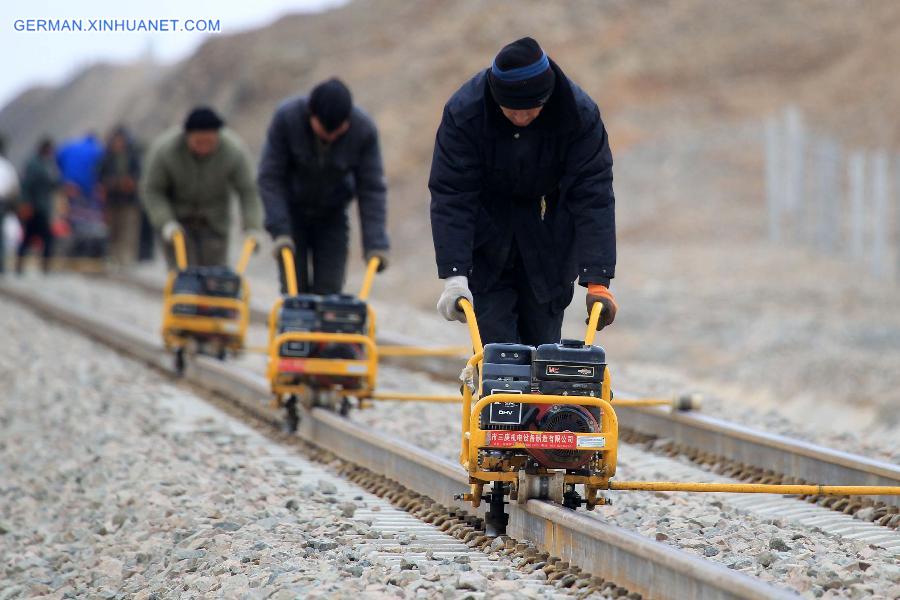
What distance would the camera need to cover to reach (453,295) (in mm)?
5828

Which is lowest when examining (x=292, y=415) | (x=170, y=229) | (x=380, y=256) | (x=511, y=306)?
(x=292, y=415)

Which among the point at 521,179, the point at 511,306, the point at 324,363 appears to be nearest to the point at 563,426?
the point at 511,306

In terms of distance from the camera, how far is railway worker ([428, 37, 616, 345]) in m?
5.83

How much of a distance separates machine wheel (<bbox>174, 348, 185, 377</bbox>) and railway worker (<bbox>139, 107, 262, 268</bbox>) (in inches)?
37.8

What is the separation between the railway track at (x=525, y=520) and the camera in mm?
4543

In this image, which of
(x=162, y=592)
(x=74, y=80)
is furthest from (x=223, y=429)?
(x=74, y=80)

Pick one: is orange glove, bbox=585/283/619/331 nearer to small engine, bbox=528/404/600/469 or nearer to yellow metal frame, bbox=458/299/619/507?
yellow metal frame, bbox=458/299/619/507

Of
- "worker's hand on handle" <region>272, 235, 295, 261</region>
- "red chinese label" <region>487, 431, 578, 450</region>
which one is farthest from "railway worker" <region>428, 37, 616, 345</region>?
"worker's hand on handle" <region>272, 235, 295, 261</region>

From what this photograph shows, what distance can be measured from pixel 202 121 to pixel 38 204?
41.4 ft

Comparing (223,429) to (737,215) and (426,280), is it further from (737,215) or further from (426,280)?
(737,215)

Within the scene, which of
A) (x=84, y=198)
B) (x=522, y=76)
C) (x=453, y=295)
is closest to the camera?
(x=522, y=76)

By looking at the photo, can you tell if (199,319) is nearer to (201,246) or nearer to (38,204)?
(201,246)

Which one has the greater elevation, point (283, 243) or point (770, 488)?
point (283, 243)

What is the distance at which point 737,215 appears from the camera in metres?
29.6
